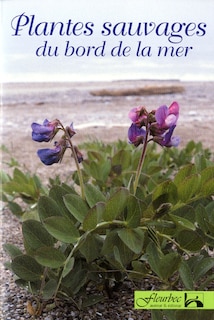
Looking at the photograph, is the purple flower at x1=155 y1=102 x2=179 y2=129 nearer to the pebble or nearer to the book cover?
the book cover

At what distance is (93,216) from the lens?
807 millimetres

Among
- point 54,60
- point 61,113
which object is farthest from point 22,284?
point 61,113

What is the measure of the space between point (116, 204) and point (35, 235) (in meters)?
0.14

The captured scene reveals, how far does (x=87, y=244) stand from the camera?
83 cm

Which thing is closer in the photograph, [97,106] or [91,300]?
[91,300]

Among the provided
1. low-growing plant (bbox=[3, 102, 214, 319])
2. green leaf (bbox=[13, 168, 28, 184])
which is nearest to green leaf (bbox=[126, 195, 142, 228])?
low-growing plant (bbox=[3, 102, 214, 319])

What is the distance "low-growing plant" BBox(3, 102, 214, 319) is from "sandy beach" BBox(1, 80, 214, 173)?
0.88ft

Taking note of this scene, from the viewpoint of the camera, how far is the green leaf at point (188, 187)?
87 centimetres

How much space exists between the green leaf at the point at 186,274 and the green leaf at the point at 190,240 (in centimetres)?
3

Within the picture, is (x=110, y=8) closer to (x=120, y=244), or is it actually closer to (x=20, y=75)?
(x=20, y=75)

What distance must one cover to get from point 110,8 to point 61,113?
42cm

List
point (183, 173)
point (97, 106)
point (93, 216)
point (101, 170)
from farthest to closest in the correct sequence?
1. point (97, 106)
2. point (101, 170)
3. point (183, 173)
4. point (93, 216)

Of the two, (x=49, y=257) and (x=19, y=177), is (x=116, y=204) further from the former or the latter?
(x=19, y=177)

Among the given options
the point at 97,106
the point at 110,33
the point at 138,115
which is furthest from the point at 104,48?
the point at 97,106
